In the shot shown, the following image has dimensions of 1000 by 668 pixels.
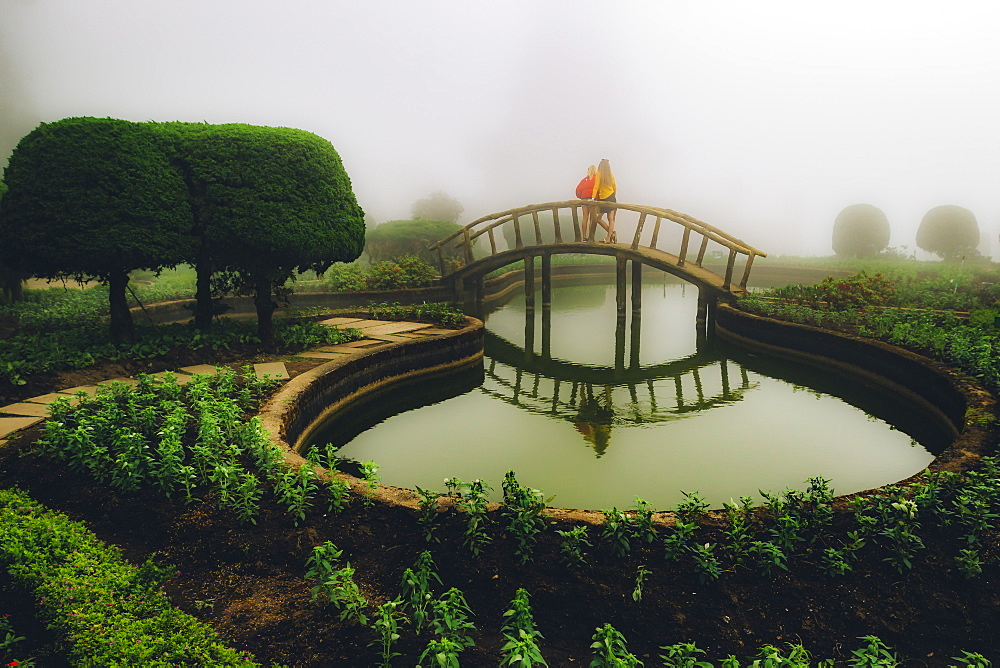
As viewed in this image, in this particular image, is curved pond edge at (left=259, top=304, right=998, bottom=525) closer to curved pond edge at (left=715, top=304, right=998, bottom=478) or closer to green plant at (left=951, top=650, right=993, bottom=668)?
curved pond edge at (left=715, top=304, right=998, bottom=478)

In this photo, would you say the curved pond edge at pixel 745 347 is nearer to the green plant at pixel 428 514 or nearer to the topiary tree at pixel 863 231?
the green plant at pixel 428 514

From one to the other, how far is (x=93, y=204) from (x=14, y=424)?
3.23 metres

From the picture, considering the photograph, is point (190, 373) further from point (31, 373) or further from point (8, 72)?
point (8, 72)

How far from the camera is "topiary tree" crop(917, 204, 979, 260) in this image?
2844 cm

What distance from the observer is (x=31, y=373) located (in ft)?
21.3

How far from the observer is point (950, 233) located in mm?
28672

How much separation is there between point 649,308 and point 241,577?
1639cm

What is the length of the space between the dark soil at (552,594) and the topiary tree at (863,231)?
108 ft

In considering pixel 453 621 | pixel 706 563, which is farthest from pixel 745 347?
pixel 453 621

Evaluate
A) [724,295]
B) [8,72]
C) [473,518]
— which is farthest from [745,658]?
[8,72]

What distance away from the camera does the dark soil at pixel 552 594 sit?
2.90 metres

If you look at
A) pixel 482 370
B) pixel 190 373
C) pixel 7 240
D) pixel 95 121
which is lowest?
pixel 482 370

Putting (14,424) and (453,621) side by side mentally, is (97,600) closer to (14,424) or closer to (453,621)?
(453,621)

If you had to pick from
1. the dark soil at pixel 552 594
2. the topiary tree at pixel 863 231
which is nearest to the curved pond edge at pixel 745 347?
the dark soil at pixel 552 594
